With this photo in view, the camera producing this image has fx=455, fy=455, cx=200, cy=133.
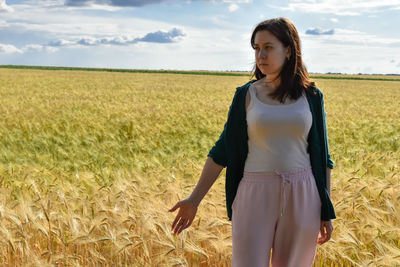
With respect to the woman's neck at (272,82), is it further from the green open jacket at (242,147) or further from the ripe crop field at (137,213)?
the ripe crop field at (137,213)

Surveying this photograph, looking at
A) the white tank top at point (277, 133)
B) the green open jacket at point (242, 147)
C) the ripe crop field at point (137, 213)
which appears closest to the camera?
the white tank top at point (277, 133)

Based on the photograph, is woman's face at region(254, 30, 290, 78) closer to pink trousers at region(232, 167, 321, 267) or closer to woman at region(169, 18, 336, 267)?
woman at region(169, 18, 336, 267)

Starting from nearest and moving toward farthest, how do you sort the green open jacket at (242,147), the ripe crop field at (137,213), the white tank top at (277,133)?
the white tank top at (277,133)
the green open jacket at (242,147)
the ripe crop field at (137,213)

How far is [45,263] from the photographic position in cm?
261

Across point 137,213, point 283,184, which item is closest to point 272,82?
point 283,184

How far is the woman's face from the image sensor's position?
6.93 ft

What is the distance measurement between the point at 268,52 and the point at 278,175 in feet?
1.89

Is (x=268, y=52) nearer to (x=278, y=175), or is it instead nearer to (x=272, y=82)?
(x=272, y=82)

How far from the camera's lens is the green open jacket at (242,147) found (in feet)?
7.23

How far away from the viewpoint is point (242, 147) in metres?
2.21

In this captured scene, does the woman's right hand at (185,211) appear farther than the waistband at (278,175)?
Yes

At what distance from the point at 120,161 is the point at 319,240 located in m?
4.51

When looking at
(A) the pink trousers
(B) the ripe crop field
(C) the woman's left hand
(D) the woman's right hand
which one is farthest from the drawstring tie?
(B) the ripe crop field

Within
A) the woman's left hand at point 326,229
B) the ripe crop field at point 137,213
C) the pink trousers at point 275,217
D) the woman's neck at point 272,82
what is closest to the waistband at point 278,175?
the pink trousers at point 275,217
